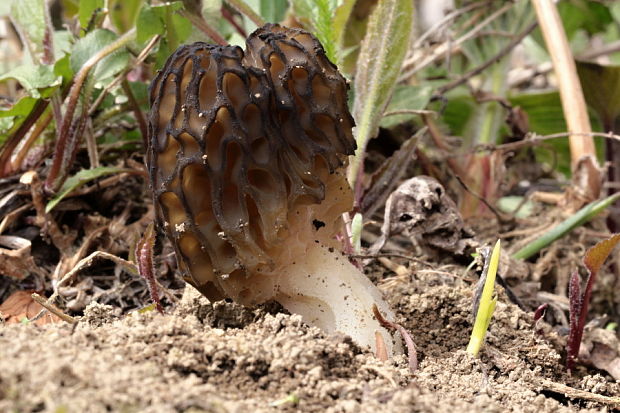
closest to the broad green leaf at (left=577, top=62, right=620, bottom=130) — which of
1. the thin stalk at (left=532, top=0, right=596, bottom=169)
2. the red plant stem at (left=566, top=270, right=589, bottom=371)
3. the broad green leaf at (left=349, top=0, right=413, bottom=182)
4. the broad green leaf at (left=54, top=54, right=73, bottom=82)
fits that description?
the thin stalk at (left=532, top=0, right=596, bottom=169)

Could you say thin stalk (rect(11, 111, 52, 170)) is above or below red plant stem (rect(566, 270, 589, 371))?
above

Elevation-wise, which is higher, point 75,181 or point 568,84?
point 568,84

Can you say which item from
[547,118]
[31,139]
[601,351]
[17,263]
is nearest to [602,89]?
Result: [547,118]

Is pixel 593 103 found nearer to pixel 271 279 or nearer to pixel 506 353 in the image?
pixel 506 353

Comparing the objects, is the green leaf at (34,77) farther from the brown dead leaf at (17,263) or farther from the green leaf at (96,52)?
the brown dead leaf at (17,263)

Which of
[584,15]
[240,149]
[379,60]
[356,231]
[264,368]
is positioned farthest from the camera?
[584,15]

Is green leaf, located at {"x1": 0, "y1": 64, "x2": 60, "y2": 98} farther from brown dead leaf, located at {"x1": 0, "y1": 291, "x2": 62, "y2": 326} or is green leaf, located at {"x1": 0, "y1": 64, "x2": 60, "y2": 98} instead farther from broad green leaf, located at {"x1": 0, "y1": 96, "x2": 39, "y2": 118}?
brown dead leaf, located at {"x1": 0, "y1": 291, "x2": 62, "y2": 326}

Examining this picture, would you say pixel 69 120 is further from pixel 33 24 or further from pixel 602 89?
pixel 602 89

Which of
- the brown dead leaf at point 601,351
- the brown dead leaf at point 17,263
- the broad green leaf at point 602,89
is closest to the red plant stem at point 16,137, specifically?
the brown dead leaf at point 17,263
